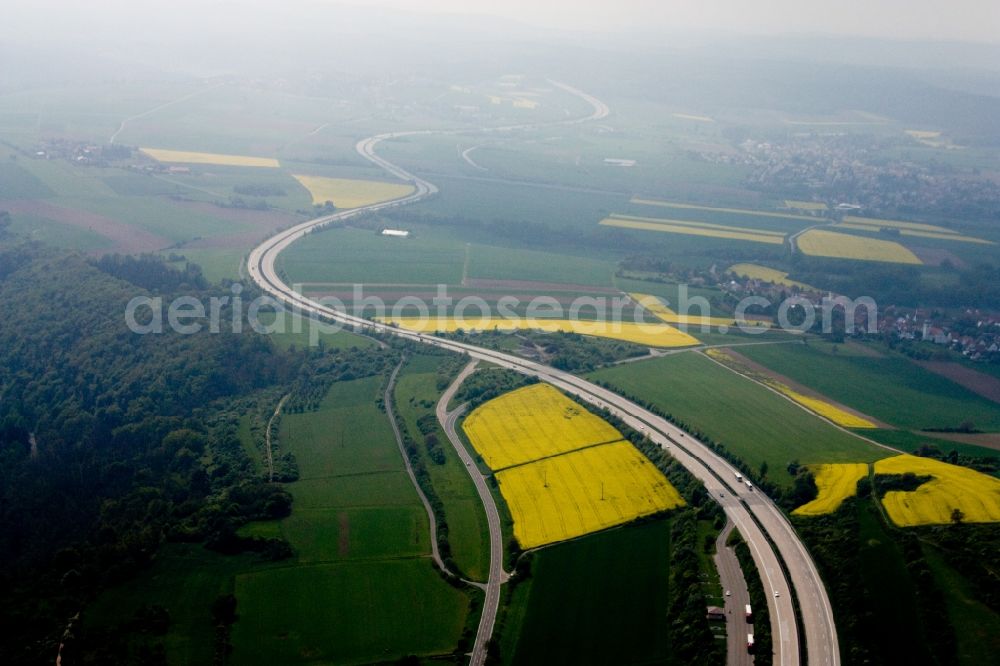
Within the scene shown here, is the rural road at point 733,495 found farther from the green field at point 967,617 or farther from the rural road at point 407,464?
the rural road at point 407,464

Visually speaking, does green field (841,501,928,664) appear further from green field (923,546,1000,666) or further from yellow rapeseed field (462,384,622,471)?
yellow rapeseed field (462,384,622,471)

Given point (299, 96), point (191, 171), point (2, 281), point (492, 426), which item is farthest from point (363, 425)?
point (299, 96)

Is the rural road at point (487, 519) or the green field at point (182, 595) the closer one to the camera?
the green field at point (182, 595)

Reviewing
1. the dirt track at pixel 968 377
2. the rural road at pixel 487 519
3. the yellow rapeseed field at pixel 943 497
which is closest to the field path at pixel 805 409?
the yellow rapeseed field at pixel 943 497

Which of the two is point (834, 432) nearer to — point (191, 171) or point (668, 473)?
point (668, 473)

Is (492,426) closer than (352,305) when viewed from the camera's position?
Yes
